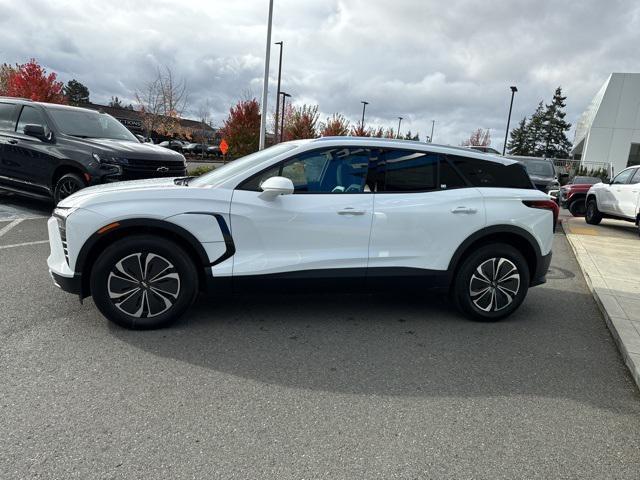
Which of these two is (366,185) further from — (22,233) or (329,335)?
(22,233)

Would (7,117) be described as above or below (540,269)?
above

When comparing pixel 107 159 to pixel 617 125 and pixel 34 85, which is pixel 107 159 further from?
pixel 617 125

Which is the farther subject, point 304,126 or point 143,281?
point 304,126

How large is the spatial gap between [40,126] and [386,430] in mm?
8085

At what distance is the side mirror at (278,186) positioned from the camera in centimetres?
371

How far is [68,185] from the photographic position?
7938 mm

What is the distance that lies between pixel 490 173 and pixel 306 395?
275 cm

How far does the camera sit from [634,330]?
4.45m

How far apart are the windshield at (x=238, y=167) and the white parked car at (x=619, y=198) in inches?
414

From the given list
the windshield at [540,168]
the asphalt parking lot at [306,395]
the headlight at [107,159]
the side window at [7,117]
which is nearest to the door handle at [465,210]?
the asphalt parking lot at [306,395]

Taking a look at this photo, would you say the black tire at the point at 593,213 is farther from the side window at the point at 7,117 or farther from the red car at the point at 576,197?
the side window at the point at 7,117

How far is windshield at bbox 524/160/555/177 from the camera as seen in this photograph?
540 inches

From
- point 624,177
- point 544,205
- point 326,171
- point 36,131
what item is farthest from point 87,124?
point 624,177

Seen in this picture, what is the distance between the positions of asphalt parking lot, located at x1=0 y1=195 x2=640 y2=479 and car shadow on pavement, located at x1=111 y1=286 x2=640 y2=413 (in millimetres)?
17
